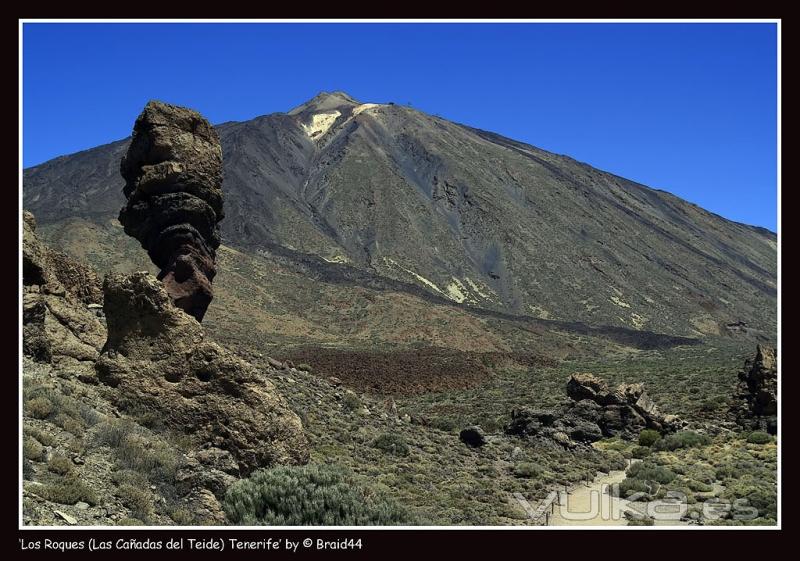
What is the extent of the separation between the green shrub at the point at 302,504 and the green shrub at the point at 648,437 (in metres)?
17.9

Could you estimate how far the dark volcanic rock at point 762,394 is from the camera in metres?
27.5

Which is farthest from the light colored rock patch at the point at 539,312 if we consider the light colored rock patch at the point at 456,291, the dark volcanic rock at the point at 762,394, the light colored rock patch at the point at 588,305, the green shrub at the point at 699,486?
the green shrub at the point at 699,486

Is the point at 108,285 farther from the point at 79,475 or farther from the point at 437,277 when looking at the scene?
the point at 437,277

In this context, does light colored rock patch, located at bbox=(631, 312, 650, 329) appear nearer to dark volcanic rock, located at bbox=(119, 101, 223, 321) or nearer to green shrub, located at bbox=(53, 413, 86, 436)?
dark volcanic rock, located at bbox=(119, 101, 223, 321)

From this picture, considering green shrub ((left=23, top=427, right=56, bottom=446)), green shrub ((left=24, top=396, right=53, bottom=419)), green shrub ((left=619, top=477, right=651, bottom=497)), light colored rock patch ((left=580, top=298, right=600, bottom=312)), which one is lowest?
green shrub ((left=619, top=477, right=651, bottom=497))

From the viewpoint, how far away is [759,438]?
1001 inches

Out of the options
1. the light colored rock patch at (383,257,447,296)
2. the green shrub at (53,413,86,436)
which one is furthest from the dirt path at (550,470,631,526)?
the light colored rock patch at (383,257,447,296)

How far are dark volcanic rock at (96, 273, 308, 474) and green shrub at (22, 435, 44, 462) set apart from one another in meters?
3.28

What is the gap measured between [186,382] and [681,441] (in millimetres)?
19248

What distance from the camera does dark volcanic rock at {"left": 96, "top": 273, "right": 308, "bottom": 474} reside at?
12586 millimetres

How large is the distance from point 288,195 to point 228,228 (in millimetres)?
23850

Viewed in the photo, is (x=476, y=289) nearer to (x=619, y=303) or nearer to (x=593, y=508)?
(x=619, y=303)
